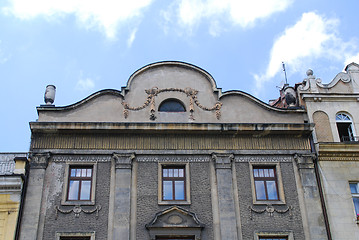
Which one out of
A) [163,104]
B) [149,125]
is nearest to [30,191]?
[149,125]

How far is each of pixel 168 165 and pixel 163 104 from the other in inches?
122

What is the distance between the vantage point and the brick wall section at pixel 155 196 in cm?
1886

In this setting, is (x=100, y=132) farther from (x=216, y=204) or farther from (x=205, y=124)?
(x=216, y=204)

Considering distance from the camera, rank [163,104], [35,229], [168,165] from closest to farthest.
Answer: [35,229]
[168,165]
[163,104]

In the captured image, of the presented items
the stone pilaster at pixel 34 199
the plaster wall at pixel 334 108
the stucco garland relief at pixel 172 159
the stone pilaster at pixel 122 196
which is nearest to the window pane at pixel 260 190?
the stucco garland relief at pixel 172 159

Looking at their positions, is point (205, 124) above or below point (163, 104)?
below

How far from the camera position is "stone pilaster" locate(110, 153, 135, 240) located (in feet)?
60.8

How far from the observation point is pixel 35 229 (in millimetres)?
18391

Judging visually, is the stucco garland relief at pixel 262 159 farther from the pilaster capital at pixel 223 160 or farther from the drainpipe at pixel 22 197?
the drainpipe at pixel 22 197

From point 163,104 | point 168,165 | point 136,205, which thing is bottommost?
point 136,205

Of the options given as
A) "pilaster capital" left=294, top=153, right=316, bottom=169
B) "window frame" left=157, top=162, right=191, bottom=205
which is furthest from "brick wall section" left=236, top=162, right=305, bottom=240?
"window frame" left=157, top=162, right=191, bottom=205

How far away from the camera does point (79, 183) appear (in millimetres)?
19750

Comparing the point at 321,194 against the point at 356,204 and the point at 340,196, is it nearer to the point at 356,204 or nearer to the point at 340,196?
the point at 340,196

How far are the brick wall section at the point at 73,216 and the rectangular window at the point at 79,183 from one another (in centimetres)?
37
